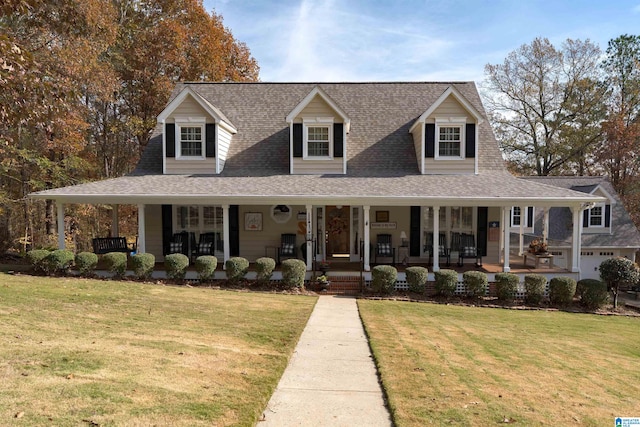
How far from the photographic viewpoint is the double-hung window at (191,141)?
16016 millimetres

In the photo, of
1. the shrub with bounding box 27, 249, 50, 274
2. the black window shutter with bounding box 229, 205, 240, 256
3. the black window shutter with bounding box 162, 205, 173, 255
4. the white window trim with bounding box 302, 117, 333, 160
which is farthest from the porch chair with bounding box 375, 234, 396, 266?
the shrub with bounding box 27, 249, 50, 274

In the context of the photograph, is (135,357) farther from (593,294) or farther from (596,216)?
(596,216)

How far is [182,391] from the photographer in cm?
452

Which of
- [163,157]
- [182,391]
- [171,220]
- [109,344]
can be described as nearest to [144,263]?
[171,220]

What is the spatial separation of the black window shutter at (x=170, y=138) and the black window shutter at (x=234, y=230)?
10.8ft

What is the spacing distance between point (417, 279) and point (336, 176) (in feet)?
16.6

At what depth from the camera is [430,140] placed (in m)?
15.6

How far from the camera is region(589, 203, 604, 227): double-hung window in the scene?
22203mm

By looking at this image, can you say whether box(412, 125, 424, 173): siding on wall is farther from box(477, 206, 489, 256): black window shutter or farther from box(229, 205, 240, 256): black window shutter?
box(229, 205, 240, 256): black window shutter

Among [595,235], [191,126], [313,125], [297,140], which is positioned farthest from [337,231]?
[595,235]

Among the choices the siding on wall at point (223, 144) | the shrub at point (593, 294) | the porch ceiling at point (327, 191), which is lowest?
the shrub at point (593, 294)

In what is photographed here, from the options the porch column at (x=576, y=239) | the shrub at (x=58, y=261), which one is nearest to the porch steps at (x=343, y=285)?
the porch column at (x=576, y=239)

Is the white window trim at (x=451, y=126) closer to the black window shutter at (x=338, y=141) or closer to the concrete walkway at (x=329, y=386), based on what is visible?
the black window shutter at (x=338, y=141)

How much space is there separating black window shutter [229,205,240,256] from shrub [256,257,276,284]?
2.78 metres
